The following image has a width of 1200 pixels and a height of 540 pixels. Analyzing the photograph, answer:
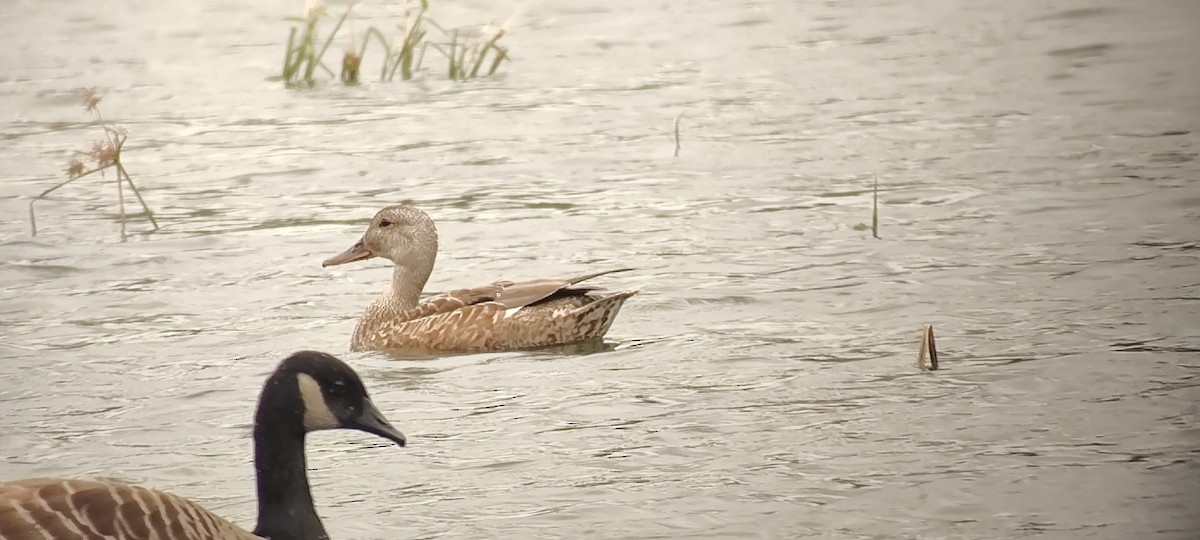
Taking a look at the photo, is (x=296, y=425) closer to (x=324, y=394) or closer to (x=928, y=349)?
(x=324, y=394)

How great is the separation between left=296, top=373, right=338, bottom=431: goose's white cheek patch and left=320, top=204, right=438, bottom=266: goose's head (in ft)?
14.2

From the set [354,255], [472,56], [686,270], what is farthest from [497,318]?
[472,56]

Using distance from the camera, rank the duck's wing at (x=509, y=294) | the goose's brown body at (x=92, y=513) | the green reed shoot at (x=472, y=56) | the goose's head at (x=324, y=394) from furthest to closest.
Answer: the green reed shoot at (x=472, y=56)
the duck's wing at (x=509, y=294)
the goose's head at (x=324, y=394)
the goose's brown body at (x=92, y=513)

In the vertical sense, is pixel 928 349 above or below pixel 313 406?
below

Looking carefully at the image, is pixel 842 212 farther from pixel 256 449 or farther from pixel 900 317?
pixel 256 449

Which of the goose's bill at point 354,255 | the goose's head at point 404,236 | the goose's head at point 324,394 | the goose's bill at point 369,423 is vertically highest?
the goose's head at point 324,394

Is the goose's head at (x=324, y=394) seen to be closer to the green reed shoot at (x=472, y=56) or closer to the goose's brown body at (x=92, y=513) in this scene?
the goose's brown body at (x=92, y=513)

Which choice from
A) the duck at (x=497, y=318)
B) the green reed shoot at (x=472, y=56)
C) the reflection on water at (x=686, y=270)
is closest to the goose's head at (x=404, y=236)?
the duck at (x=497, y=318)

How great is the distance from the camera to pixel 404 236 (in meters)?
10.8

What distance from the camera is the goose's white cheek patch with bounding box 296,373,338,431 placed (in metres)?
6.42

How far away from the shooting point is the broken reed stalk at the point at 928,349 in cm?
890

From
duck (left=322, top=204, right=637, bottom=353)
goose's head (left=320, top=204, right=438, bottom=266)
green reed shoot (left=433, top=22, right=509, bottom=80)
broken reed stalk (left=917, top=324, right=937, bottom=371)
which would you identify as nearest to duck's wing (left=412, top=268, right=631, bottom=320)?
duck (left=322, top=204, right=637, bottom=353)

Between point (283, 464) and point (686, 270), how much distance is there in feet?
17.3

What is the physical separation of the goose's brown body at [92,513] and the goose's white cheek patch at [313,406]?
2.02ft
